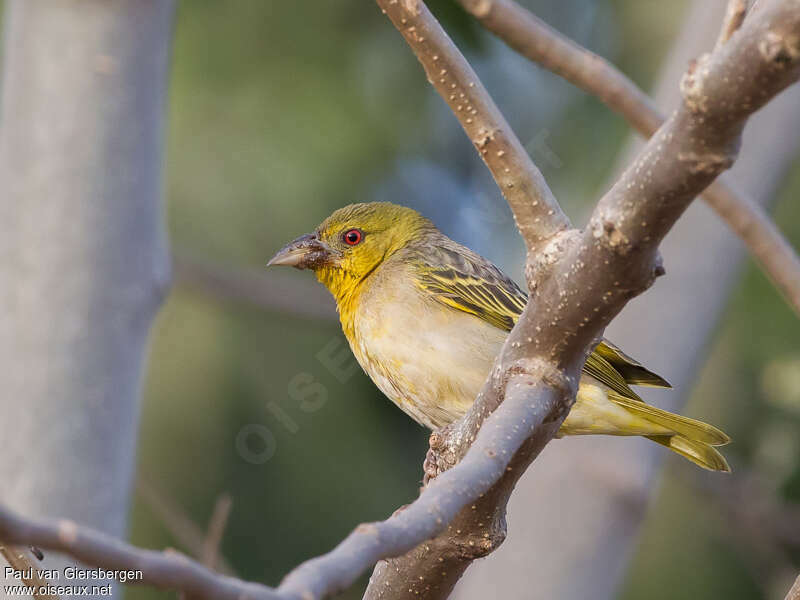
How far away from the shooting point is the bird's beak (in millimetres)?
3789

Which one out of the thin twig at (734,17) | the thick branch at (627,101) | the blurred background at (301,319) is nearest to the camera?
the thin twig at (734,17)

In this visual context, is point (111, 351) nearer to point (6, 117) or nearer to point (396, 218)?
point (6, 117)

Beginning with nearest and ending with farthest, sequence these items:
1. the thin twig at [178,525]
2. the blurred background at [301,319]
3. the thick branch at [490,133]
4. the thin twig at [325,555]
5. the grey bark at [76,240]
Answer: the thin twig at [325,555] → the thick branch at [490,133] → the grey bark at [76,240] → the thin twig at [178,525] → the blurred background at [301,319]

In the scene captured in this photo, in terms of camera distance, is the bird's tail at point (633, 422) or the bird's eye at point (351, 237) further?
→ the bird's eye at point (351, 237)

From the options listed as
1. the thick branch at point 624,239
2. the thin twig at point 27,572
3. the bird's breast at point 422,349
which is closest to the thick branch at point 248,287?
the bird's breast at point 422,349

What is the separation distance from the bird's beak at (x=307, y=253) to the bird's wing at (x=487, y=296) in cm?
34

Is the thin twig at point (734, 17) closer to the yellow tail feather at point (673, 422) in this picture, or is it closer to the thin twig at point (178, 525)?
the yellow tail feather at point (673, 422)

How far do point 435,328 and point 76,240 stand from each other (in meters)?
1.17

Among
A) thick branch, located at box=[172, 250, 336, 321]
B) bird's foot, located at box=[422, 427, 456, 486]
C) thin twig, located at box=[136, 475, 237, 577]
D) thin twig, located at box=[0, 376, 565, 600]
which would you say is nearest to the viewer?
thin twig, located at box=[0, 376, 565, 600]

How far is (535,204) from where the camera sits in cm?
208

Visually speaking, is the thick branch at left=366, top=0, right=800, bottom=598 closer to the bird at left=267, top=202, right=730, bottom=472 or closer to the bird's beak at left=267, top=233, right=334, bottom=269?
the bird at left=267, top=202, right=730, bottom=472

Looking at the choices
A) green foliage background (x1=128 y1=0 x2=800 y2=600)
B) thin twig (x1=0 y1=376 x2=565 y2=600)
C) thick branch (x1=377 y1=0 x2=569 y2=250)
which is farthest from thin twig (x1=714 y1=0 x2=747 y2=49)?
green foliage background (x1=128 y1=0 x2=800 y2=600)

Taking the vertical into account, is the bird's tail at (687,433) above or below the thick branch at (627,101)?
below

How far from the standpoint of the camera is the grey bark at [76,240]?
3209 mm
